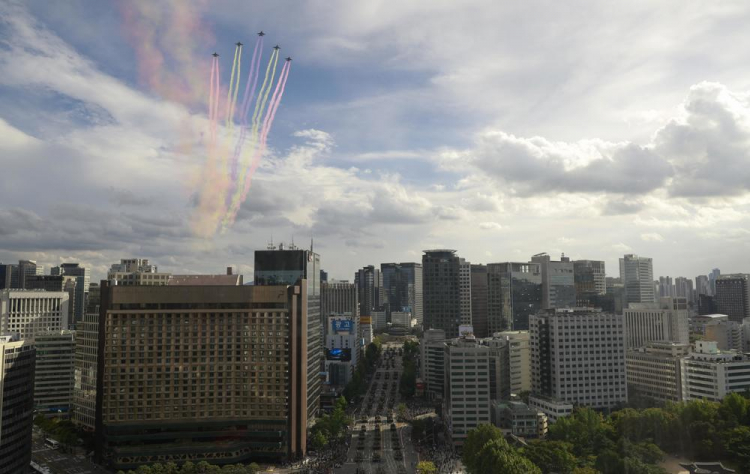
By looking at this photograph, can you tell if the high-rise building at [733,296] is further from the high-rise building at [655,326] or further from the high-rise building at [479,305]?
the high-rise building at [479,305]

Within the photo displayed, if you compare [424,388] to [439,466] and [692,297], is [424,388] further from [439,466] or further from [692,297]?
[692,297]

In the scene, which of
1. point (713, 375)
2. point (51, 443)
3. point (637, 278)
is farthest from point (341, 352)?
point (637, 278)

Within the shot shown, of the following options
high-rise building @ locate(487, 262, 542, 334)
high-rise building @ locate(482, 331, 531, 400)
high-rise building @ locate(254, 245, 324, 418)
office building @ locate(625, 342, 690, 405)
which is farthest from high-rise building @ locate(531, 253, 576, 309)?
high-rise building @ locate(254, 245, 324, 418)

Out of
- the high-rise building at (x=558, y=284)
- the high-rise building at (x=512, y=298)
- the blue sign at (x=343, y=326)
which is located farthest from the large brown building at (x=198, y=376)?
the high-rise building at (x=558, y=284)

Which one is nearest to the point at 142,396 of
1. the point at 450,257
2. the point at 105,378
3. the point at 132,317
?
the point at 105,378

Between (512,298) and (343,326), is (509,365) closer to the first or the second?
(343,326)

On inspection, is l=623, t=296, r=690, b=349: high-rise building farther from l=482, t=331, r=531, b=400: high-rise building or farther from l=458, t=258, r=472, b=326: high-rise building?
l=458, t=258, r=472, b=326: high-rise building
